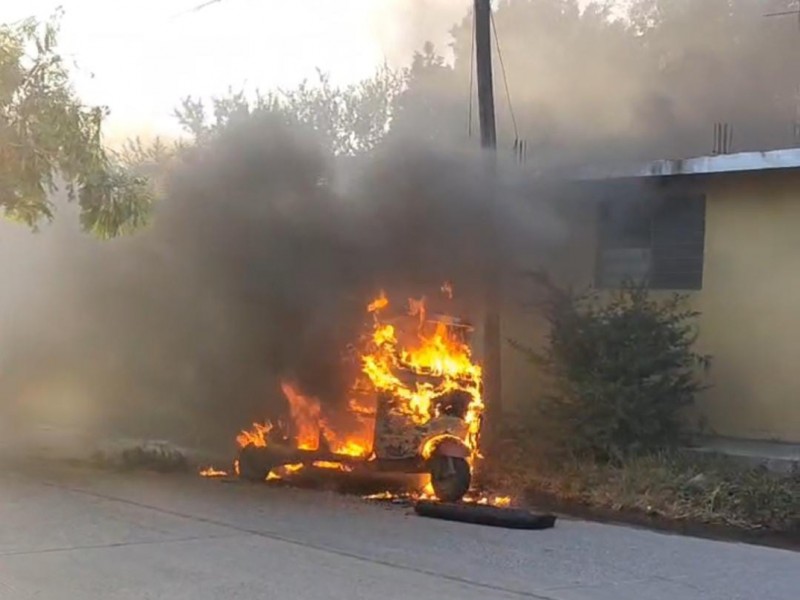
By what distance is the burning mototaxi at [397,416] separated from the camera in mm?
11180

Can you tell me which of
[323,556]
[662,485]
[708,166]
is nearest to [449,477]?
[662,485]

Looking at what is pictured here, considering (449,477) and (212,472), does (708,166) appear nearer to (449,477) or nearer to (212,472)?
(449,477)

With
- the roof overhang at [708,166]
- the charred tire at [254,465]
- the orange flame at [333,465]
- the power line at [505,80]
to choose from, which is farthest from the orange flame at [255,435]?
the power line at [505,80]

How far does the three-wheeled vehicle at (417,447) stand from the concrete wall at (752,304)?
3.56 m

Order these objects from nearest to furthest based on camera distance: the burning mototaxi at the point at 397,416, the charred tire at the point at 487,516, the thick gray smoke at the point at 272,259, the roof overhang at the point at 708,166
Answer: the charred tire at the point at 487,516
the burning mototaxi at the point at 397,416
the roof overhang at the point at 708,166
the thick gray smoke at the point at 272,259

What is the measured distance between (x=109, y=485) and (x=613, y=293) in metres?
6.34

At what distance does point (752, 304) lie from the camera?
46.6ft

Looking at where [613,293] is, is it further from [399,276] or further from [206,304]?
[206,304]

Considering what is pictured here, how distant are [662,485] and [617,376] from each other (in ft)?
5.11

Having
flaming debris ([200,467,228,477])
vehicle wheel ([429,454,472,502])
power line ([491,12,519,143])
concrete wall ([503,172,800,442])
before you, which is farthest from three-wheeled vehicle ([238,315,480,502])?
power line ([491,12,519,143])

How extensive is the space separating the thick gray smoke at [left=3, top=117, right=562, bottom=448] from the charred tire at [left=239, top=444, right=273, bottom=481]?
118cm

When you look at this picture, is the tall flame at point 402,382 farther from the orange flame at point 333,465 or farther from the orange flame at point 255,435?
the orange flame at point 333,465

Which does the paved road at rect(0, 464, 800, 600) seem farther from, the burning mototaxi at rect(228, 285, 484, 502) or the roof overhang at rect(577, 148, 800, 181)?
the roof overhang at rect(577, 148, 800, 181)

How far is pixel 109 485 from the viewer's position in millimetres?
11531
